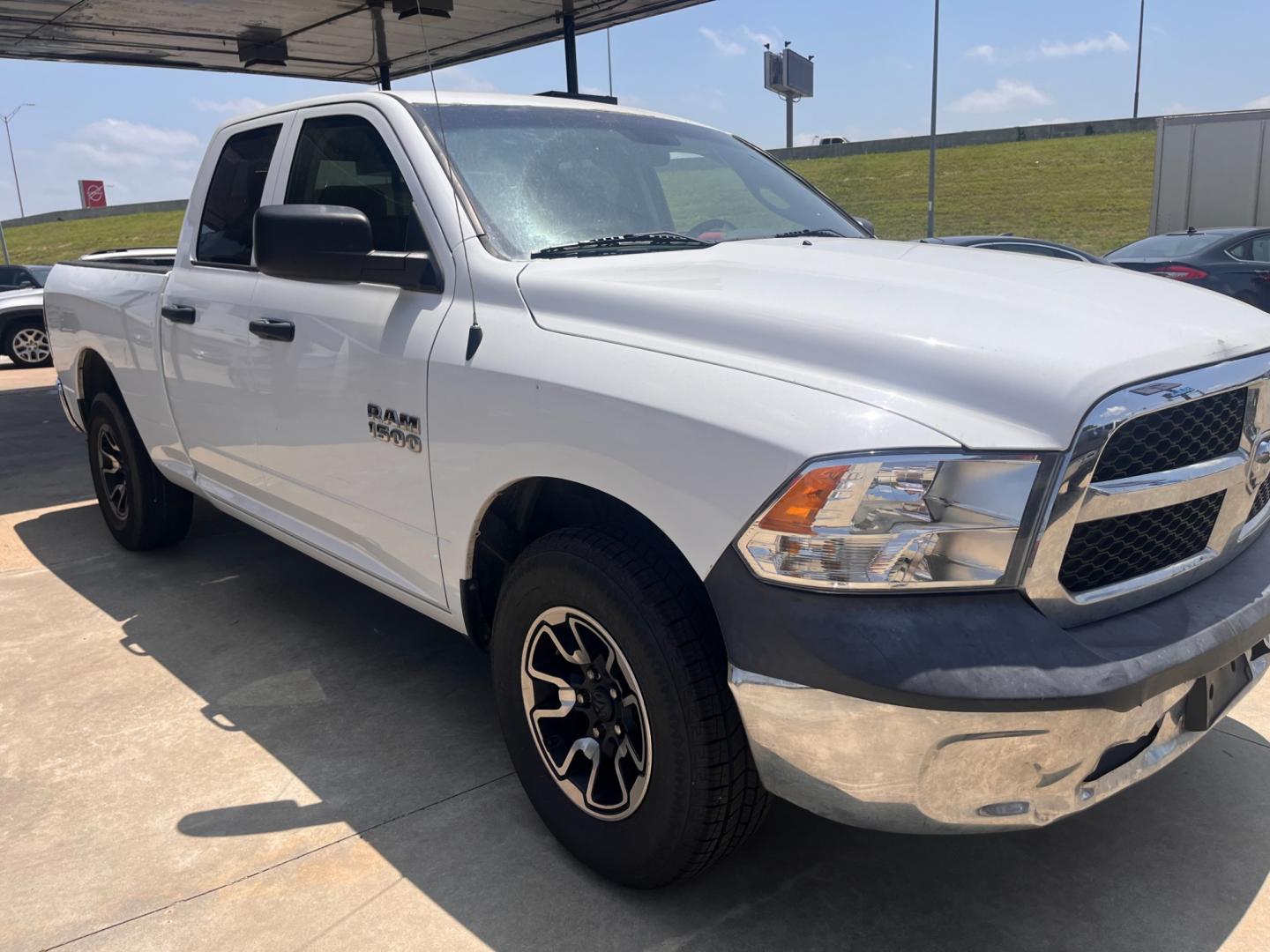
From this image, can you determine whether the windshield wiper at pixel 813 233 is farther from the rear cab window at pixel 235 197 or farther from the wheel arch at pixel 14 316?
the wheel arch at pixel 14 316

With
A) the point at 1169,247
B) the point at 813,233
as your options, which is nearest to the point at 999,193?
the point at 1169,247

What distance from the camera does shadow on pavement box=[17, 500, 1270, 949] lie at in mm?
2332

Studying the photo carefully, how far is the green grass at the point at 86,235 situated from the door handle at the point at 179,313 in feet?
143

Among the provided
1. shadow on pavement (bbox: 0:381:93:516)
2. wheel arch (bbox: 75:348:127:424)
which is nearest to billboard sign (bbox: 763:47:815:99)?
shadow on pavement (bbox: 0:381:93:516)

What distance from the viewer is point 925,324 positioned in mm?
2100

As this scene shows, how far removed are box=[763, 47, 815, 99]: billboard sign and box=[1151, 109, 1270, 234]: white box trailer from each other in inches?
941

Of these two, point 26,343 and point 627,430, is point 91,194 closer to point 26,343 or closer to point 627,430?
point 26,343

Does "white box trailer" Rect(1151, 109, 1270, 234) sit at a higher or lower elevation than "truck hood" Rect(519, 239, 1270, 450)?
higher

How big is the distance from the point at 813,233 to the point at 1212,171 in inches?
619

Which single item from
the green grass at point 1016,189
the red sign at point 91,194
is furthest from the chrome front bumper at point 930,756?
the red sign at point 91,194

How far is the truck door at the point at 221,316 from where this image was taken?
357 centimetres

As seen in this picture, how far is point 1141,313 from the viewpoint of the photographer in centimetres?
226

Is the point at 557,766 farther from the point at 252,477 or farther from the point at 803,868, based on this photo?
the point at 252,477

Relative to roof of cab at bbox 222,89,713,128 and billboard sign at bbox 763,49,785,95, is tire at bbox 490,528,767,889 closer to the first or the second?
roof of cab at bbox 222,89,713,128
